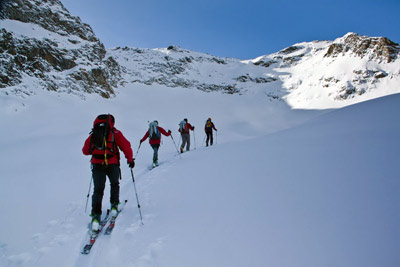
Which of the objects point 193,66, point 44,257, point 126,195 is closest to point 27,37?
point 126,195

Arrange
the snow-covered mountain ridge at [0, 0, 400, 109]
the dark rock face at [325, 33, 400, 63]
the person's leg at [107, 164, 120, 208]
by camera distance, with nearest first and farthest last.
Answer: the person's leg at [107, 164, 120, 208]
the snow-covered mountain ridge at [0, 0, 400, 109]
the dark rock face at [325, 33, 400, 63]

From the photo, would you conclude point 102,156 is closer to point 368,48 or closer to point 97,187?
point 97,187

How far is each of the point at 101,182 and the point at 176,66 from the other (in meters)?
52.9

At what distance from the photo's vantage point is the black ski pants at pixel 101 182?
11.8ft

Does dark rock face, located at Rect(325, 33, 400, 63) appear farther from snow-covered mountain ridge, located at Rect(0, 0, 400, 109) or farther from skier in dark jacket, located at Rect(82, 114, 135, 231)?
skier in dark jacket, located at Rect(82, 114, 135, 231)

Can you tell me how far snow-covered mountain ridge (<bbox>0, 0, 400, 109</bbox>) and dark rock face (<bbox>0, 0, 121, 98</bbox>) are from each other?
9cm

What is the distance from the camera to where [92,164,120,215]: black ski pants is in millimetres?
3600

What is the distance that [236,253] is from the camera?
93.0 inches

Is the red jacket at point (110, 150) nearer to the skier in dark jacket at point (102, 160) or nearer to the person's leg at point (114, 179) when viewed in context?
the skier in dark jacket at point (102, 160)

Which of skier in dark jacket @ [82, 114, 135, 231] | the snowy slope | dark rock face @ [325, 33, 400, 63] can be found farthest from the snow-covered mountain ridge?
the snowy slope

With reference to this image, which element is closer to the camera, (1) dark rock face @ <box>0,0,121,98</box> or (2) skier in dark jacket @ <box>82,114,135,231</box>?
(2) skier in dark jacket @ <box>82,114,135,231</box>

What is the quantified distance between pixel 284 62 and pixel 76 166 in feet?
204

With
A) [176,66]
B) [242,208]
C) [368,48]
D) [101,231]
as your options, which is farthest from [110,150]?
[368,48]

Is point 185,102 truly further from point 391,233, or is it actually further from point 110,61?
point 391,233
